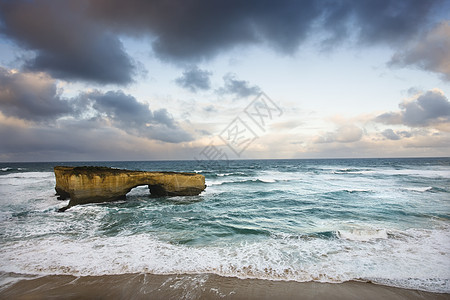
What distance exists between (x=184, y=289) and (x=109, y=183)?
36.1 ft

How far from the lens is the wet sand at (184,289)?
4.58 m

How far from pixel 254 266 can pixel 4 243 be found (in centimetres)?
874

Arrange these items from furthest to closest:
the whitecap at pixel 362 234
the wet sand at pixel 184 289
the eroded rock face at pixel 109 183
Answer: the eroded rock face at pixel 109 183, the whitecap at pixel 362 234, the wet sand at pixel 184 289

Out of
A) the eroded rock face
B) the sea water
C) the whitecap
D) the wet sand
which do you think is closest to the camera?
the wet sand

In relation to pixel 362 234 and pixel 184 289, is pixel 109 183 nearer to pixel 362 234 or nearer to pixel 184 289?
pixel 184 289

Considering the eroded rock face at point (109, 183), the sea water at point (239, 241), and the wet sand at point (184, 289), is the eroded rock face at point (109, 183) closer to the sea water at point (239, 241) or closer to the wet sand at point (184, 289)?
the sea water at point (239, 241)

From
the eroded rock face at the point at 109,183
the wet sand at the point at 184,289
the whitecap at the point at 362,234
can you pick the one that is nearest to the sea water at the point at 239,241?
the whitecap at the point at 362,234

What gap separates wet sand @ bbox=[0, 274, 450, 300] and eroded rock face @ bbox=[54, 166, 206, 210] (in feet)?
26.4

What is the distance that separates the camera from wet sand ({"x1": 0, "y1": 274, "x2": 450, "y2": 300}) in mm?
4578

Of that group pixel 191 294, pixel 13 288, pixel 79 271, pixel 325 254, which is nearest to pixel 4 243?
pixel 13 288

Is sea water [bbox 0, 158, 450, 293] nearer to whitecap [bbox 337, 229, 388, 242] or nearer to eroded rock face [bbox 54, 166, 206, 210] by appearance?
whitecap [bbox 337, 229, 388, 242]

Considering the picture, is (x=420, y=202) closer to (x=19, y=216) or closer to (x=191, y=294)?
(x=191, y=294)

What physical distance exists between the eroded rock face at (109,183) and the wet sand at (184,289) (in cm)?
804

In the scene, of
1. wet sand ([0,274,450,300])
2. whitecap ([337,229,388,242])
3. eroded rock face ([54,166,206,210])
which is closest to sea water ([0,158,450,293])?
whitecap ([337,229,388,242])
